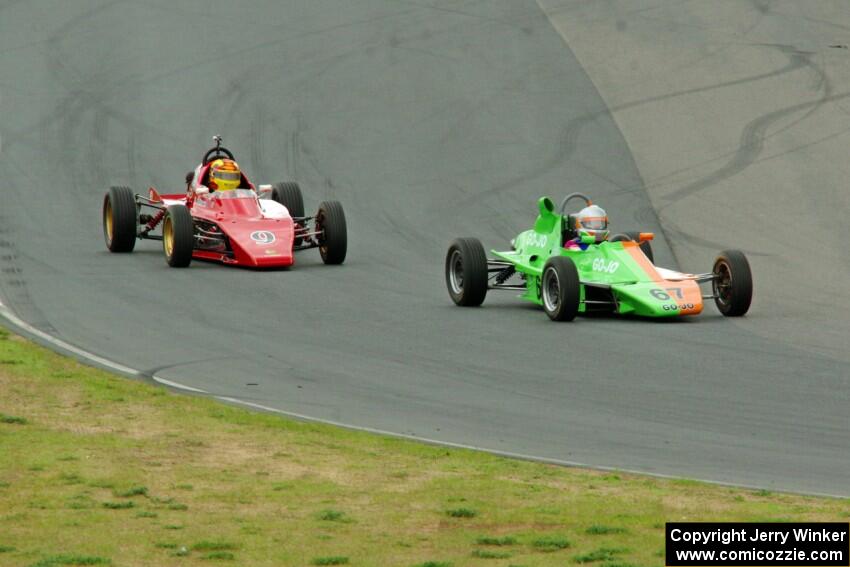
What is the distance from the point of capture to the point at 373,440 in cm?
1412

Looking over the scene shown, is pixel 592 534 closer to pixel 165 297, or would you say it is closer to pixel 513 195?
pixel 165 297

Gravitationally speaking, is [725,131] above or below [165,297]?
above

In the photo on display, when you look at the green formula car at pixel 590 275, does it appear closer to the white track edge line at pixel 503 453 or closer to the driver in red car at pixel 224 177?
the driver in red car at pixel 224 177

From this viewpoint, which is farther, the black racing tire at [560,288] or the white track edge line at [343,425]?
the black racing tire at [560,288]

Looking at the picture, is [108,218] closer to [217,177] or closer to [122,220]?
[122,220]

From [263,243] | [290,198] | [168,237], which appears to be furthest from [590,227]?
[290,198]

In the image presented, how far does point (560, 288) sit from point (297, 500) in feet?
29.8

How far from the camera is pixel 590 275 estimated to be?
2136 centimetres

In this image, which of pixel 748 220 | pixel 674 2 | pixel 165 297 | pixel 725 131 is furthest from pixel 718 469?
pixel 674 2

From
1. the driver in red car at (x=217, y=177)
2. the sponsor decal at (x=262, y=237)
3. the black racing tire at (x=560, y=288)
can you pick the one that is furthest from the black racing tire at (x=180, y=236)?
the black racing tire at (x=560, y=288)

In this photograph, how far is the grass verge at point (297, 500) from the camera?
34.3 ft

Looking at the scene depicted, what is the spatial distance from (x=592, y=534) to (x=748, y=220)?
17379 mm

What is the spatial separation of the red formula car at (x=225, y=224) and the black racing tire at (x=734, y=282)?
653 centimetres

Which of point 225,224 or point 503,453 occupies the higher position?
point 225,224
